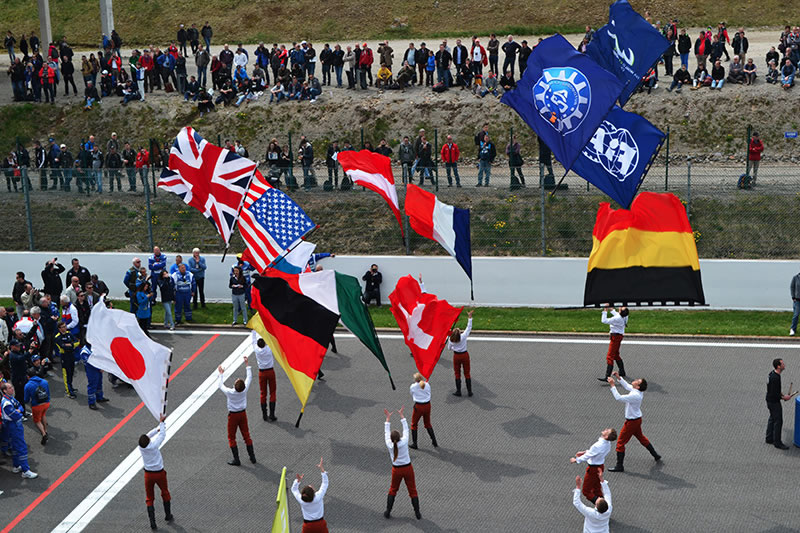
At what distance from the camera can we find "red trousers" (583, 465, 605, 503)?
14.5 meters

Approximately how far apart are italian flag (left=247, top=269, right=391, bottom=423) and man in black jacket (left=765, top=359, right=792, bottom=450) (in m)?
6.78

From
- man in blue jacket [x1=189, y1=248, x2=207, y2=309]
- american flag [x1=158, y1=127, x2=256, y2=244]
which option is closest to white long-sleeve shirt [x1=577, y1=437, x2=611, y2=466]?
american flag [x1=158, y1=127, x2=256, y2=244]

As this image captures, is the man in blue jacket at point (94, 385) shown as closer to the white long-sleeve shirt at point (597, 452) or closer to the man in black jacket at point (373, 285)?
the man in black jacket at point (373, 285)

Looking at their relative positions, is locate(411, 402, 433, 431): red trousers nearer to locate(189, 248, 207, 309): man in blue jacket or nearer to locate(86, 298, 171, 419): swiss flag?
locate(86, 298, 171, 419): swiss flag

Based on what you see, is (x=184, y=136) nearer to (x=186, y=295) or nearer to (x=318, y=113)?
(x=186, y=295)

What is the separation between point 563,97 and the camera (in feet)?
52.4

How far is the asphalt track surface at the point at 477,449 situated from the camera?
1491 cm

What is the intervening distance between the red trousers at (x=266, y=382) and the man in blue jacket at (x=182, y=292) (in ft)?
21.7

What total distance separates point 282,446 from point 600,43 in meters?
9.21

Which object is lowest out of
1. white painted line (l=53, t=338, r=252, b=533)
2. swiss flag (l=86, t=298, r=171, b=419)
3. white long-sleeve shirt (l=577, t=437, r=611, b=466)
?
white painted line (l=53, t=338, r=252, b=533)

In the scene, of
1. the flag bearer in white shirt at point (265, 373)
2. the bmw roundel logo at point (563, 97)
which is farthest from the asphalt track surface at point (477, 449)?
the bmw roundel logo at point (563, 97)

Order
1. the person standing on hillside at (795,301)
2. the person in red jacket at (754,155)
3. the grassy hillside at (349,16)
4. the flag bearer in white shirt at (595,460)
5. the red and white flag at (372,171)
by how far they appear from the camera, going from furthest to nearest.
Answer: the grassy hillside at (349,16) < the person in red jacket at (754,155) < the person standing on hillside at (795,301) < the red and white flag at (372,171) < the flag bearer in white shirt at (595,460)

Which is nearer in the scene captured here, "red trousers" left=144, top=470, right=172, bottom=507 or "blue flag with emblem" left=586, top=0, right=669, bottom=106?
"red trousers" left=144, top=470, right=172, bottom=507

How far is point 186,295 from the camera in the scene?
24.4 meters
